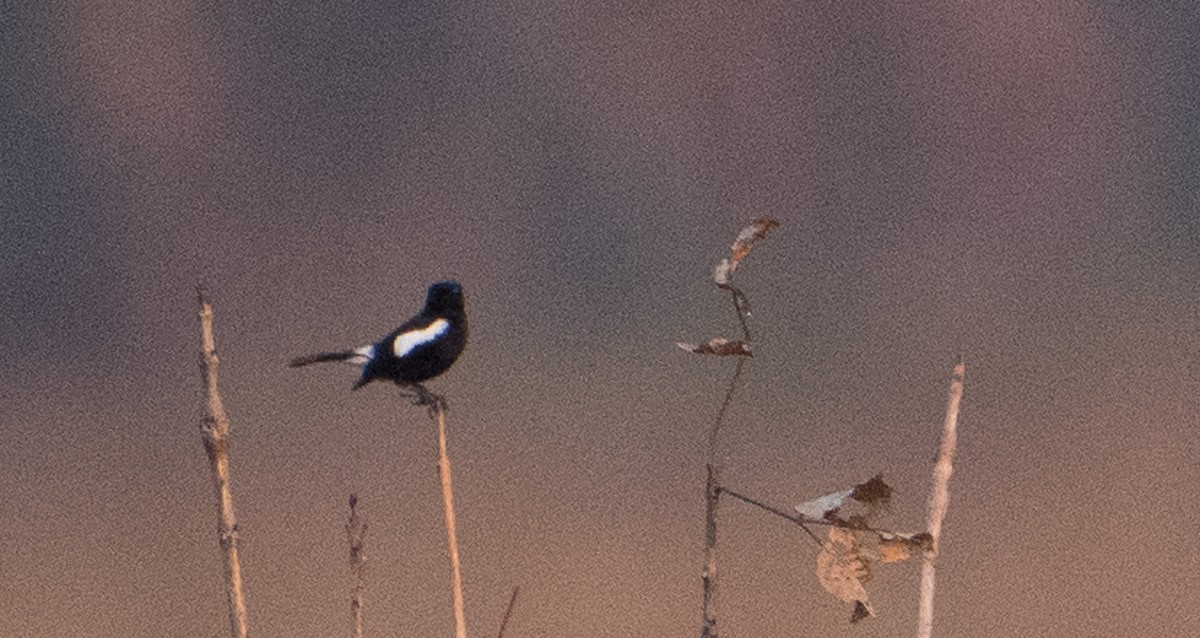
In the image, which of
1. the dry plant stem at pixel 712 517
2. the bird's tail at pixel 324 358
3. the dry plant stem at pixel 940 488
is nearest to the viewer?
the dry plant stem at pixel 712 517

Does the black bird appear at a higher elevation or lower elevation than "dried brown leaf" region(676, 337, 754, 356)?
higher

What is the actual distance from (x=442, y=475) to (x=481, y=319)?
983 millimetres

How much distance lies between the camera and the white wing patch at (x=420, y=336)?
1.43m

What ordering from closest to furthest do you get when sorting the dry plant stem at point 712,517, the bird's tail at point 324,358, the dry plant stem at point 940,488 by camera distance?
the dry plant stem at point 712,517 < the dry plant stem at point 940,488 < the bird's tail at point 324,358

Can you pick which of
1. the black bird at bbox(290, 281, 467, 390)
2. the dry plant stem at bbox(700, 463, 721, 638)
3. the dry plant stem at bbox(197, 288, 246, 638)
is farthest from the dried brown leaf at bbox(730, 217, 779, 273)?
the black bird at bbox(290, 281, 467, 390)

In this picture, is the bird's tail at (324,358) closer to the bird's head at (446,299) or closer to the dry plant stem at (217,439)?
the bird's head at (446,299)

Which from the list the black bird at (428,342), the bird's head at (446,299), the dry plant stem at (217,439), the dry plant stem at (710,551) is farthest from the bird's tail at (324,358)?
the dry plant stem at (710,551)

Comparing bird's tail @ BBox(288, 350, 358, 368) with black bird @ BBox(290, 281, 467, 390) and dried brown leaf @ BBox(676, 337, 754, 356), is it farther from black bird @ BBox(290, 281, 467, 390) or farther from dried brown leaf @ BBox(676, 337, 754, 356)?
dried brown leaf @ BBox(676, 337, 754, 356)

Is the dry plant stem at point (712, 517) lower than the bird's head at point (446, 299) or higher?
lower

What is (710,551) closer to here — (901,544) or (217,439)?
(901,544)

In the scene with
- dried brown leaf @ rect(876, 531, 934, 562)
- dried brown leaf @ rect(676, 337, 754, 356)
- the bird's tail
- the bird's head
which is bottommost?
dried brown leaf @ rect(876, 531, 934, 562)

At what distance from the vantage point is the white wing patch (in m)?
1.43

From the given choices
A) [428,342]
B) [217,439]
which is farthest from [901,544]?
[428,342]

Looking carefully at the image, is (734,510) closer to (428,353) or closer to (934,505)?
(428,353)
